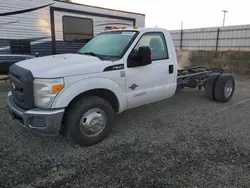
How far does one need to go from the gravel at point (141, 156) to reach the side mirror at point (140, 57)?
130 cm

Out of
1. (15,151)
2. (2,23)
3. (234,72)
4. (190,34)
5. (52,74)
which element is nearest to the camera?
(52,74)

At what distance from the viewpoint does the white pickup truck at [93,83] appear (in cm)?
305

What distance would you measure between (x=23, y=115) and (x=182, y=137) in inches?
105

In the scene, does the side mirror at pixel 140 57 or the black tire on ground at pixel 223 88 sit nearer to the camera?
the side mirror at pixel 140 57

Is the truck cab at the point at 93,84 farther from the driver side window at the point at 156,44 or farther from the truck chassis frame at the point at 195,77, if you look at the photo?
the truck chassis frame at the point at 195,77

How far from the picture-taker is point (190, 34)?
17234 millimetres

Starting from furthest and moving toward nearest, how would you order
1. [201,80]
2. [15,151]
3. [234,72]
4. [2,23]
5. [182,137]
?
[234,72] < [2,23] < [201,80] < [182,137] < [15,151]

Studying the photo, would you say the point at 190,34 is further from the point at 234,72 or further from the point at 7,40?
the point at 7,40

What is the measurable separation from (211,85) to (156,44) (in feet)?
8.37

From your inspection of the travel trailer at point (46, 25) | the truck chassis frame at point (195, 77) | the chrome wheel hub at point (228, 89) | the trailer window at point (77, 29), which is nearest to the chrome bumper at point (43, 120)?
the truck chassis frame at point (195, 77)

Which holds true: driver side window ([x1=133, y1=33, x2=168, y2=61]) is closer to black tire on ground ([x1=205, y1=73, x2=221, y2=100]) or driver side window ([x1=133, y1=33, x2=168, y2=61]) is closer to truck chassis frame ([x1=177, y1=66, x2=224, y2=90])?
truck chassis frame ([x1=177, y1=66, x2=224, y2=90])

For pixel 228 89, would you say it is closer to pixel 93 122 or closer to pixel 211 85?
pixel 211 85

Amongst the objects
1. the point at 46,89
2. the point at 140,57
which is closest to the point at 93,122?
the point at 46,89

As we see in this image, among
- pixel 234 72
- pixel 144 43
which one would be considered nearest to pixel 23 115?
pixel 144 43
